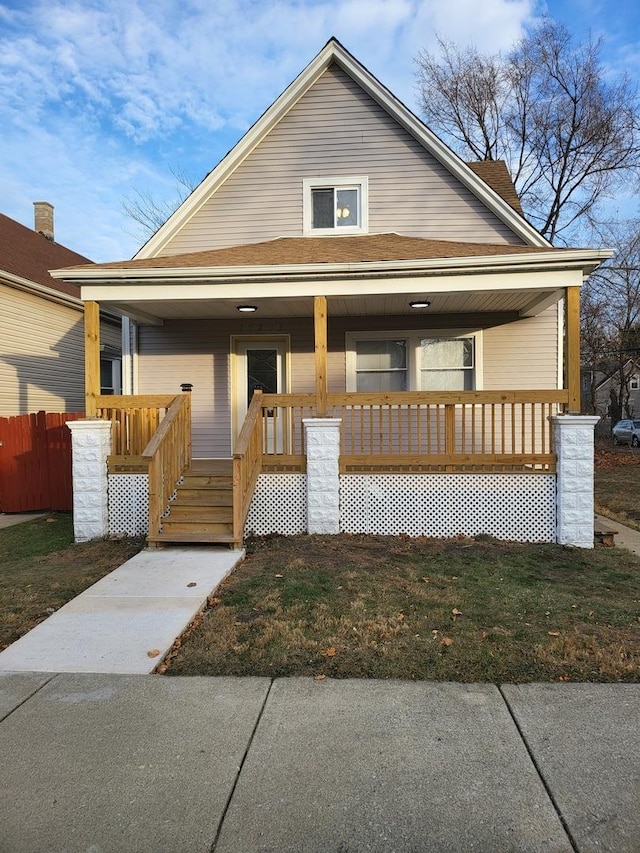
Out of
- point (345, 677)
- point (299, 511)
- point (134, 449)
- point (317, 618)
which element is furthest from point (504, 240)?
point (345, 677)

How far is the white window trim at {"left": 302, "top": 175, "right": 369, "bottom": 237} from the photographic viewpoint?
9211 mm

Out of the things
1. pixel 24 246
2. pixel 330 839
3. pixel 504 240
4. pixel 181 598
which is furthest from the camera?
pixel 24 246

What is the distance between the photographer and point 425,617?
13.9 ft

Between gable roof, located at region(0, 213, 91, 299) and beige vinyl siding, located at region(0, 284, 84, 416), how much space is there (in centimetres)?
37

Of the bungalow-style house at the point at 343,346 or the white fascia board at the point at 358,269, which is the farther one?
the bungalow-style house at the point at 343,346

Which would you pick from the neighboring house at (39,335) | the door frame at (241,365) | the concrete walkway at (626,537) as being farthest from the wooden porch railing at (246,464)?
the neighboring house at (39,335)

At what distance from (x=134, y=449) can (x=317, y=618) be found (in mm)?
4047

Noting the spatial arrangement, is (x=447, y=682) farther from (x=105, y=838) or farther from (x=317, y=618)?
(x=105, y=838)

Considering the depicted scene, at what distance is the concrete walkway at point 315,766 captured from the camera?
211 centimetres

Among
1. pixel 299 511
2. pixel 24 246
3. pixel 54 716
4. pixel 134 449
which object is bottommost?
pixel 54 716

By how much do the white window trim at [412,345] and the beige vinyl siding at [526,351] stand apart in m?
0.17

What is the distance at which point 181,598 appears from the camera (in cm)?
473

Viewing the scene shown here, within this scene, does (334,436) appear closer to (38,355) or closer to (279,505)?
(279,505)

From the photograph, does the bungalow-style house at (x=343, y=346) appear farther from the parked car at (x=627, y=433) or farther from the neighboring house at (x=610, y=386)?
the neighboring house at (x=610, y=386)
